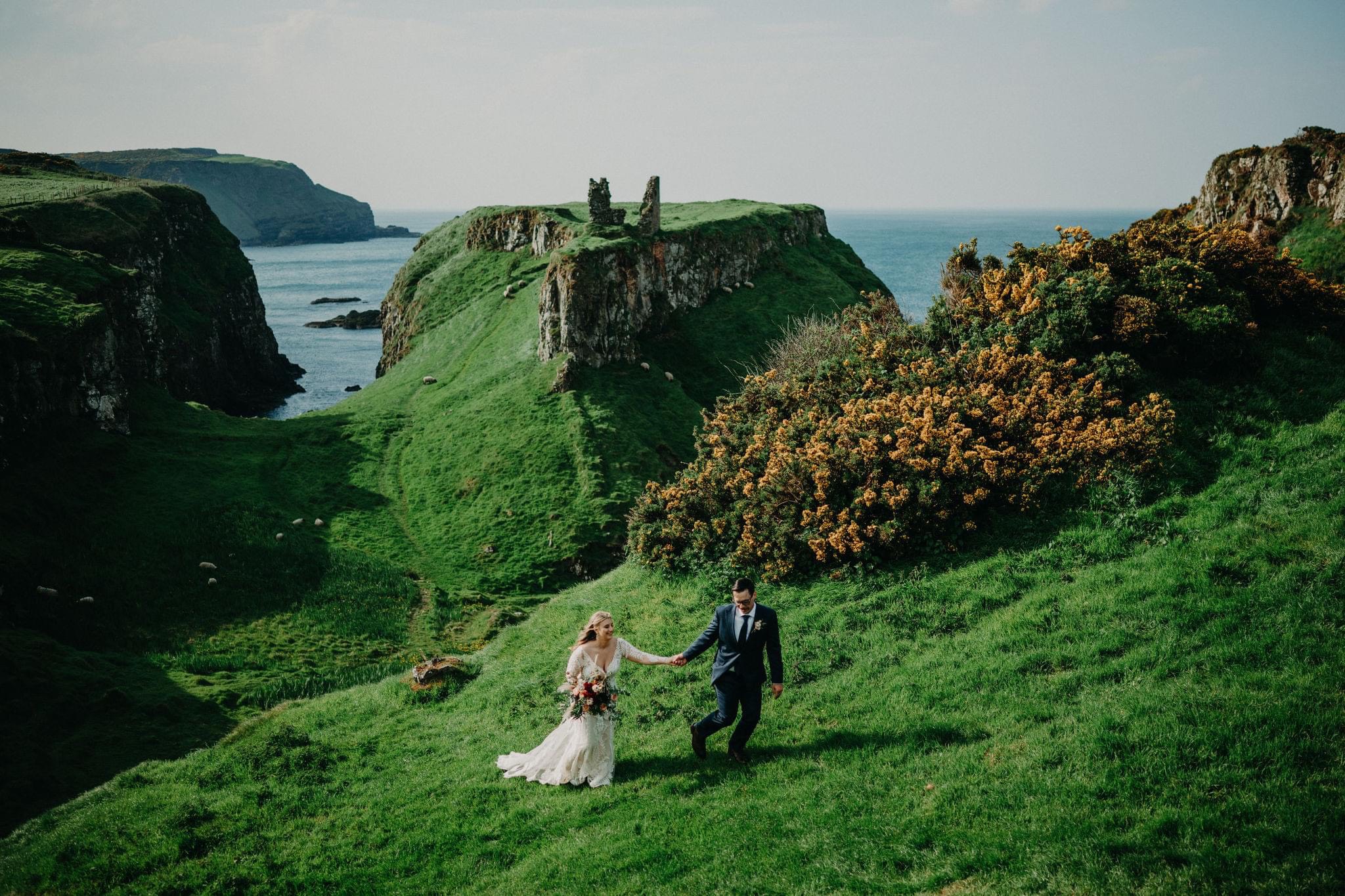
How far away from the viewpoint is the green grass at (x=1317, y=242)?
4166 cm

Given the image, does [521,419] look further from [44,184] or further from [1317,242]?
[44,184]

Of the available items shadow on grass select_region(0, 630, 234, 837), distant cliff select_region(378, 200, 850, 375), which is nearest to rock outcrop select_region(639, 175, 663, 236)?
distant cliff select_region(378, 200, 850, 375)

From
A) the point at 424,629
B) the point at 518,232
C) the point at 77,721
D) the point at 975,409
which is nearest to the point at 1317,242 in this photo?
the point at 975,409

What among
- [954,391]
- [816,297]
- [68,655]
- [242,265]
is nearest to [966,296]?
[954,391]

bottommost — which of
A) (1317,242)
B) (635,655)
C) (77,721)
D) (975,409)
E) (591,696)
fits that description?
(77,721)

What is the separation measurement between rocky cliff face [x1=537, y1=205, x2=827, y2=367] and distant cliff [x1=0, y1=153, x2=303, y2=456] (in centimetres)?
2784

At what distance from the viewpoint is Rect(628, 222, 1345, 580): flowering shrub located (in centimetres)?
1919

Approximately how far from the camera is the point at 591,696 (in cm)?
1234

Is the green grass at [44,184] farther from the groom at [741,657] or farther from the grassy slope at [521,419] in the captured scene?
the groom at [741,657]

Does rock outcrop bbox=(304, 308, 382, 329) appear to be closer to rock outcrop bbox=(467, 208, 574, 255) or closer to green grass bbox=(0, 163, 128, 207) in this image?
green grass bbox=(0, 163, 128, 207)

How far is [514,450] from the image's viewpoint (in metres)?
46.8

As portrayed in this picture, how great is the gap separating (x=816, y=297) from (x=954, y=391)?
57.6m

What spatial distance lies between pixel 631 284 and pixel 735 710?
165 ft

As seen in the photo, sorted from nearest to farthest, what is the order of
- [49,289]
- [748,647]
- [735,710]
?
[748,647] < [735,710] < [49,289]
